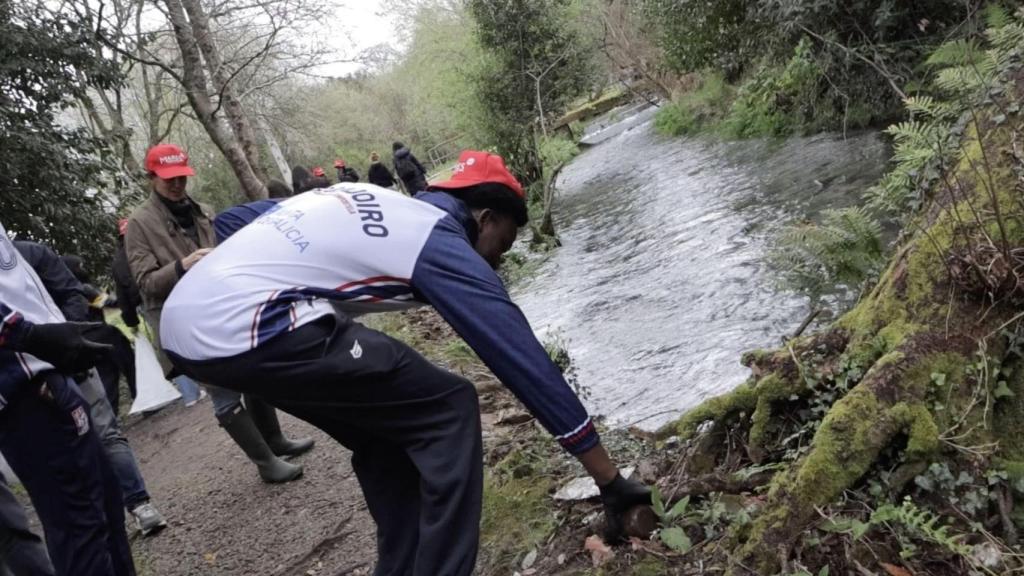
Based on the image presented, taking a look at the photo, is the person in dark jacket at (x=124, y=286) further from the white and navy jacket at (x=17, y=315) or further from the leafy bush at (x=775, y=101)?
the leafy bush at (x=775, y=101)

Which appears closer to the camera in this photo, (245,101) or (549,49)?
(549,49)

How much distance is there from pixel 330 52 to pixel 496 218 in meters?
17.2

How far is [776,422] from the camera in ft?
9.84

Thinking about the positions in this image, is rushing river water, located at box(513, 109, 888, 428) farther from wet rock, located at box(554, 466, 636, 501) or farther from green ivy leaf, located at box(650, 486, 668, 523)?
green ivy leaf, located at box(650, 486, 668, 523)

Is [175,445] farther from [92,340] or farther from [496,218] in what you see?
[496,218]

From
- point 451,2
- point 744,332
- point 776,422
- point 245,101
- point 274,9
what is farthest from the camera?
point 451,2

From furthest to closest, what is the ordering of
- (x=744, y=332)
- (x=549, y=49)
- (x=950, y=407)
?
(x=549, y=49)
(x=744, y=332)
(x=950, y=407)

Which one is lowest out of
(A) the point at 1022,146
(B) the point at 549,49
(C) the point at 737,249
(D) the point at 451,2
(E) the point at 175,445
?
(C) the point at 737,249

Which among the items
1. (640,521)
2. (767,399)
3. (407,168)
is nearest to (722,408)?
(767,399)

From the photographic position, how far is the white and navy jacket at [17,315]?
2.75 m

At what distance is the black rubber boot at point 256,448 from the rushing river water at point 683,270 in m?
2.23

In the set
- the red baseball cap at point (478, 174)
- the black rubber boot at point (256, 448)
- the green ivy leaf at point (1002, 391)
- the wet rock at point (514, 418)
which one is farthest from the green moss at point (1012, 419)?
the black rubber boot at point (256, 448)

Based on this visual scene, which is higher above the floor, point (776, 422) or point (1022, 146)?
point (1022, 146)

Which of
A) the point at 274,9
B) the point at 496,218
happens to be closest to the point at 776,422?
the point at 496,218
